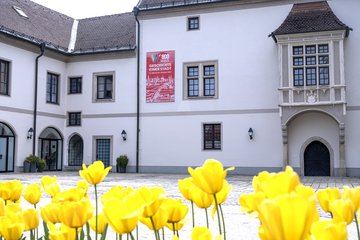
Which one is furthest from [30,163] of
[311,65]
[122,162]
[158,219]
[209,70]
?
[158,219]

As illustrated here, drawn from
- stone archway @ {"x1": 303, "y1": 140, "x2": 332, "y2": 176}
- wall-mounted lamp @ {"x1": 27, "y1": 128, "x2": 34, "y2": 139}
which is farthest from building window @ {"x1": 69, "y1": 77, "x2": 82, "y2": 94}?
stone archway @ {"x1": 303, "y1": 140, "x2": 332, "y2": 176}

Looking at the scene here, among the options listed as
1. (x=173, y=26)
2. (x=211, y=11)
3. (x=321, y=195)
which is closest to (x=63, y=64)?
(x=173, y=26)

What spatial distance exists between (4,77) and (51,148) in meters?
4.94

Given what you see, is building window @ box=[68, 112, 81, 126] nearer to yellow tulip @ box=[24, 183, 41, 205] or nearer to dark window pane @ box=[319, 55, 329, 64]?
dark window pane @ box=[319, 55, 329, 64]

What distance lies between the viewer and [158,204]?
1152 millimetres

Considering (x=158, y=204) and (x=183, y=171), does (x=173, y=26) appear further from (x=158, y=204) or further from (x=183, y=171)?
(x=158, y=204)

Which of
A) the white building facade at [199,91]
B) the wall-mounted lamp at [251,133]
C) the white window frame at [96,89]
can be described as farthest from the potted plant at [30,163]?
the wall-mounted lamp at [251,133]

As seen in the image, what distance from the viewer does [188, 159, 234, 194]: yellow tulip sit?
45.0 inches

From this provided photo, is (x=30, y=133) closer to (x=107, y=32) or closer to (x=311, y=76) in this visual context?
(x=107, y=32)

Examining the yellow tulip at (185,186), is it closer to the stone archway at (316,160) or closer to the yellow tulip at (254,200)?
the yellow tulip at (254,200)

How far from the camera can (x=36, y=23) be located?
2445 cm

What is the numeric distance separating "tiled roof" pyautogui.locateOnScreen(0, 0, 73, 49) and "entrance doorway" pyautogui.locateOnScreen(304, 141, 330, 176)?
14718mm

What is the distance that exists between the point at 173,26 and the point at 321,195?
2169cm

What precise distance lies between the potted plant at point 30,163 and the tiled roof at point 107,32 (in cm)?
702
